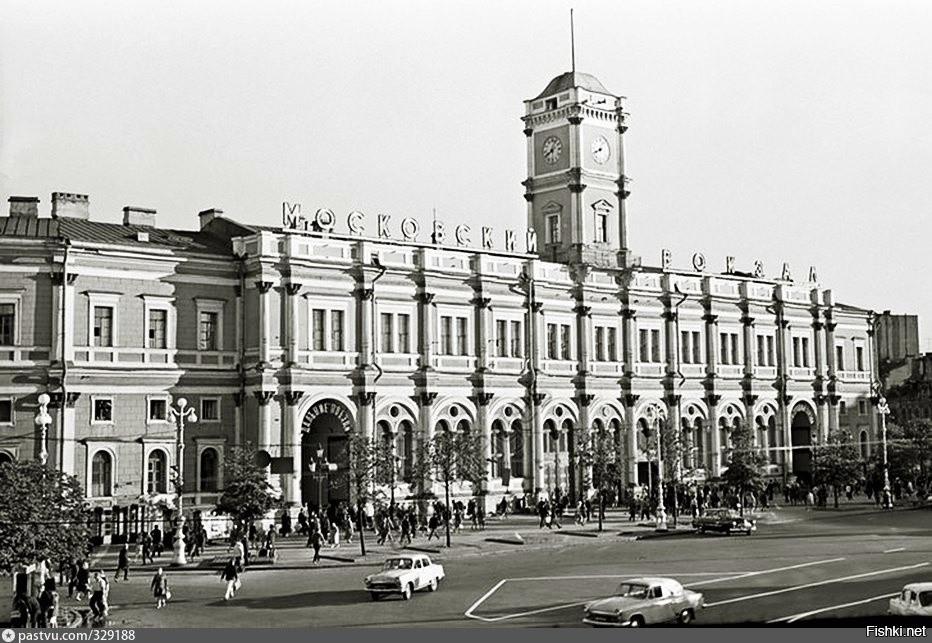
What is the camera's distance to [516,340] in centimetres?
7119

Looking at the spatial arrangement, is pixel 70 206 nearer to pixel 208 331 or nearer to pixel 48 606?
pixel 208 331

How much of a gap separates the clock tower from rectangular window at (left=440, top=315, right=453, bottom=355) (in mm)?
14055

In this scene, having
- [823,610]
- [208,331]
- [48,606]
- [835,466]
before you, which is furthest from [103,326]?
[835,466]

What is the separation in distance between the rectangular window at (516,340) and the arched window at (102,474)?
25155 mm

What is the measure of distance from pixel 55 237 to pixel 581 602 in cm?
3321

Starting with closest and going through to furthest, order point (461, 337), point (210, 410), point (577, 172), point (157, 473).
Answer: point (157, 473), point (210, 410), point (461, 337), point (577, 172)

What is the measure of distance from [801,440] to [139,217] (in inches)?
1998

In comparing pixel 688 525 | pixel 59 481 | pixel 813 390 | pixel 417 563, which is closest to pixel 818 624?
pixel 417 563

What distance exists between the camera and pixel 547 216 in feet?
271

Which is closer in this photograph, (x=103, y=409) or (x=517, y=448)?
(x=103, y=409)

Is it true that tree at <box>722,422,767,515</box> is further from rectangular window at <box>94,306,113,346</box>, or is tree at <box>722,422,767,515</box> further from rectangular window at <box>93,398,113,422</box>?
rectangular window at <box>94,306,113,346</box>

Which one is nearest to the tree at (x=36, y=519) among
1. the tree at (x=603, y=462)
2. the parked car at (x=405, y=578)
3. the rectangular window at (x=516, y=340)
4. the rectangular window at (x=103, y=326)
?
the parked car at (x=405, y=578)

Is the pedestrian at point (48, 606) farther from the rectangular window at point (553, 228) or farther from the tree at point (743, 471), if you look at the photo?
the rectangular window at point (553, 228)

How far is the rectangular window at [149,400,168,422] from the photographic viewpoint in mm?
57219
